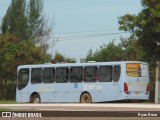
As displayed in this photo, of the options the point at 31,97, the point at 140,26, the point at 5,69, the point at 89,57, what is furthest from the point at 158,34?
the point at 89,57

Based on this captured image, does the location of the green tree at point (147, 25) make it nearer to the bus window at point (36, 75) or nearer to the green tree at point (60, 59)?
the bus window at point (36, 75)

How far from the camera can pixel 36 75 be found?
36281 mm

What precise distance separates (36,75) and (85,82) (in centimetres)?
453

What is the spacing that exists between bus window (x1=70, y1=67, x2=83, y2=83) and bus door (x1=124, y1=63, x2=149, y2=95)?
128 inches

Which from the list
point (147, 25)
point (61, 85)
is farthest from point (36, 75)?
point (147, 25)

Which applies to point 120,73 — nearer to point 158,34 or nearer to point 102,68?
point 102,68

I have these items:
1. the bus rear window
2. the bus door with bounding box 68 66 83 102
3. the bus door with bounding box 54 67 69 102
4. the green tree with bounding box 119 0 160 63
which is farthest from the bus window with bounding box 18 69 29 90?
the green tree with bounding box 119 0 160 63

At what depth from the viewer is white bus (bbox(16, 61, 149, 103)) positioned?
105 feet

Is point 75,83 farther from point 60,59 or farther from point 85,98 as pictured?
point 60,59

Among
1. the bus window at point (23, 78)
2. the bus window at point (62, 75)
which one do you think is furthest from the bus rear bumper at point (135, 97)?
the bus window at point (23, 78)

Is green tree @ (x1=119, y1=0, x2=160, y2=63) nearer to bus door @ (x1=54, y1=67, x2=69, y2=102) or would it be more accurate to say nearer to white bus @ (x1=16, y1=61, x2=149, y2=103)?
white bus @ (x1=16, y1=61, x2=149, y2=103)

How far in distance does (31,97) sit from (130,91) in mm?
8022

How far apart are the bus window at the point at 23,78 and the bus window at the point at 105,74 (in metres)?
6.32

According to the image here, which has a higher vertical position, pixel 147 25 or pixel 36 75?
pixel 147 25
